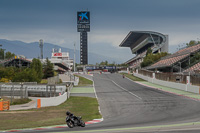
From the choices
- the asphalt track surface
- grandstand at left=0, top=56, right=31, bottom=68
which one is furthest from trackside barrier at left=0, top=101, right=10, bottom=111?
grandstand at left=0, top=56, right=31, bottom=68

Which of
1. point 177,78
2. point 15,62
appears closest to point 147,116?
point 177,78

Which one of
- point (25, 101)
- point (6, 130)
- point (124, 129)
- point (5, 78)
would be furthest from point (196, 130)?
point (5, 78)

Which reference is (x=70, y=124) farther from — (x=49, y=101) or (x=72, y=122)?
(x=49, y=101)

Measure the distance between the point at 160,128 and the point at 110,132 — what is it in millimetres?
2699

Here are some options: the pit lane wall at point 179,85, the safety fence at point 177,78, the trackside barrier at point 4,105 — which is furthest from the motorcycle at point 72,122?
the safety fence at point 177,78

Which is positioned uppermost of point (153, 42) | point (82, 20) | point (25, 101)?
point (82, 20)

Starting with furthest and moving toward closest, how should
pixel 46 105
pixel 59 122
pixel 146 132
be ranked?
pixel 46 105 → pixel 59 122 → pixel 146 132

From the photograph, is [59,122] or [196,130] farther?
[59,122]

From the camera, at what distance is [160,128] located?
42.6ft

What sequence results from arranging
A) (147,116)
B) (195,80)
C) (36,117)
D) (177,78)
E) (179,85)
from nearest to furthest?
(147,116) → (36,117) → (195,80) → (179,85) → (177,78)

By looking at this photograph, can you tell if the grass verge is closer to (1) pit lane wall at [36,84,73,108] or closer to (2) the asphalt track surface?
(2) the asphalt track surface

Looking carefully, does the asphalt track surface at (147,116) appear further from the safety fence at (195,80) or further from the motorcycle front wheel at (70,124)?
the safety fence at (195,80)

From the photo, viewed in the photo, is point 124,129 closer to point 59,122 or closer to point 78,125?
point 78,125

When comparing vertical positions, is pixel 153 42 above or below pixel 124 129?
above
